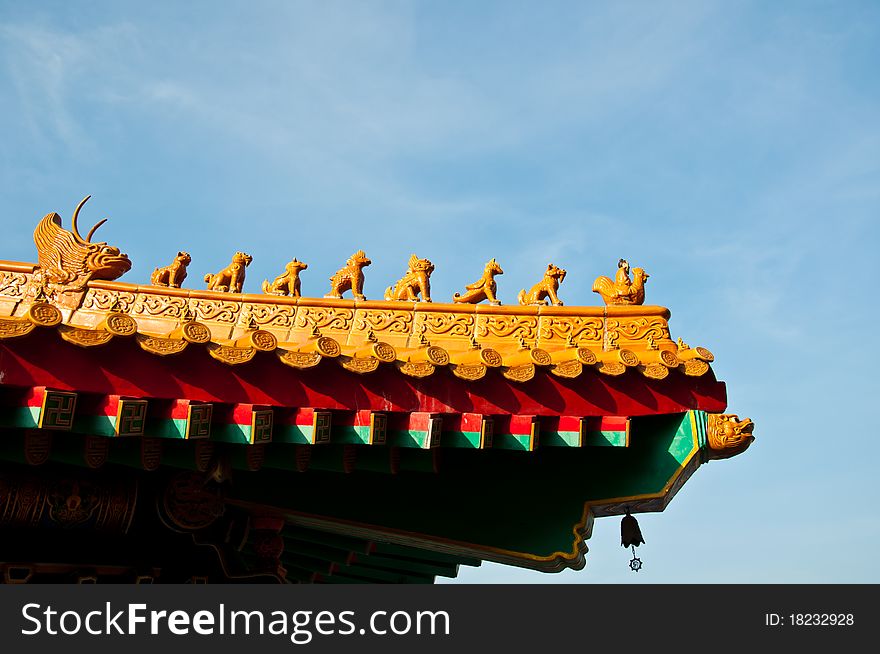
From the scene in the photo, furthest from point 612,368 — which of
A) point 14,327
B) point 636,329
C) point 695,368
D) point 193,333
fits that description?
point 14,327

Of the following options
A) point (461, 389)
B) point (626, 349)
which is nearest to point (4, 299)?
point (461, 389)

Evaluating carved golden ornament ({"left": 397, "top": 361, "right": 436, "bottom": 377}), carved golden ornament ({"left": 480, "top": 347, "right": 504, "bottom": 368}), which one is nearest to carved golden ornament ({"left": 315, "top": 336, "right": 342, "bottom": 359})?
carved golden ornament ({"left": 397, "top": 361, "right": 436, "bottom": 377})

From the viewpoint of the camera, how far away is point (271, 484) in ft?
21.0

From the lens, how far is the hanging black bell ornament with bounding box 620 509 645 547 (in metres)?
6.41

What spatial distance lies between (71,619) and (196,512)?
4.57ft

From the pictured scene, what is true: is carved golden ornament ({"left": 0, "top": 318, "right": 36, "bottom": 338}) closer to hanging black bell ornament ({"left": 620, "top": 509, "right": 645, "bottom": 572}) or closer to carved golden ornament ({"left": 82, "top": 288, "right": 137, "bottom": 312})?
carved golden ornament ({"left": 82, "top": 288, "right": 137, "bottom": 312})

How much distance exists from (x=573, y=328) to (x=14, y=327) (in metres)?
3.33

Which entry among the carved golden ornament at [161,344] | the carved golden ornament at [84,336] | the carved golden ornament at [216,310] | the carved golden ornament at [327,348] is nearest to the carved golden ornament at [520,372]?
the carved golden ornament at [327,348]

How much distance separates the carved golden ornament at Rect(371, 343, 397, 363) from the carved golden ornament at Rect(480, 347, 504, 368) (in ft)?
1.76

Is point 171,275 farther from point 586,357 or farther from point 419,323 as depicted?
point 586,357

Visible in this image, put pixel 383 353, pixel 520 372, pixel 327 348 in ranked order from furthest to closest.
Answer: pixel 520 372 < pixel 383 353 < pixel 327 348

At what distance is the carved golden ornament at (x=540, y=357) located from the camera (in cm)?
582

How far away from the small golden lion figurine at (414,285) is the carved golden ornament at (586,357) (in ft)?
4.13

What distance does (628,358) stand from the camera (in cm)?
599
